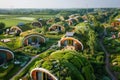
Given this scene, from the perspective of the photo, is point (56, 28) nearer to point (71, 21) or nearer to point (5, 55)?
point (71, 21)

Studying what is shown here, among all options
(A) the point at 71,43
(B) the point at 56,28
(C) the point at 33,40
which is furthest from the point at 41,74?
(B) the point at 56,28

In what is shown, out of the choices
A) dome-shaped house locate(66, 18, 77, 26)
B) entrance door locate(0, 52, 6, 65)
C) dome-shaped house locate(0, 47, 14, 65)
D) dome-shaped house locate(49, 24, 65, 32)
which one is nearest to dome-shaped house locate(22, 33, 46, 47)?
dome-shaped house locate(0, 47, 14, 65)

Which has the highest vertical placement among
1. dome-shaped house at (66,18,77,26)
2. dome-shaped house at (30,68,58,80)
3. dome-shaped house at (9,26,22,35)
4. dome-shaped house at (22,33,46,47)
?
dome-shaped house at (30,68,58,80)

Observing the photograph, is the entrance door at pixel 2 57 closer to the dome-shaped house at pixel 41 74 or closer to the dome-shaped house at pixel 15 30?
the dome-shaped house at pixel 41 74

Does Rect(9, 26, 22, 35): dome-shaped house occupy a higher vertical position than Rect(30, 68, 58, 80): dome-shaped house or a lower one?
lower

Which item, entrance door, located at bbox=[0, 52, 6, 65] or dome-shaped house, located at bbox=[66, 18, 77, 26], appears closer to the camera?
entrance door, located at bbox=[0, 52, 6, 65]

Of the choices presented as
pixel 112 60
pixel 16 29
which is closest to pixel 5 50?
pixel 112 60

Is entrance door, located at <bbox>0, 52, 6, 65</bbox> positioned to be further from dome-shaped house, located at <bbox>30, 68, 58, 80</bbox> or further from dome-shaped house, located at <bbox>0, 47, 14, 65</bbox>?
dome-shaped house, located at <bbox>30, 68, 58, 80</bbox>
